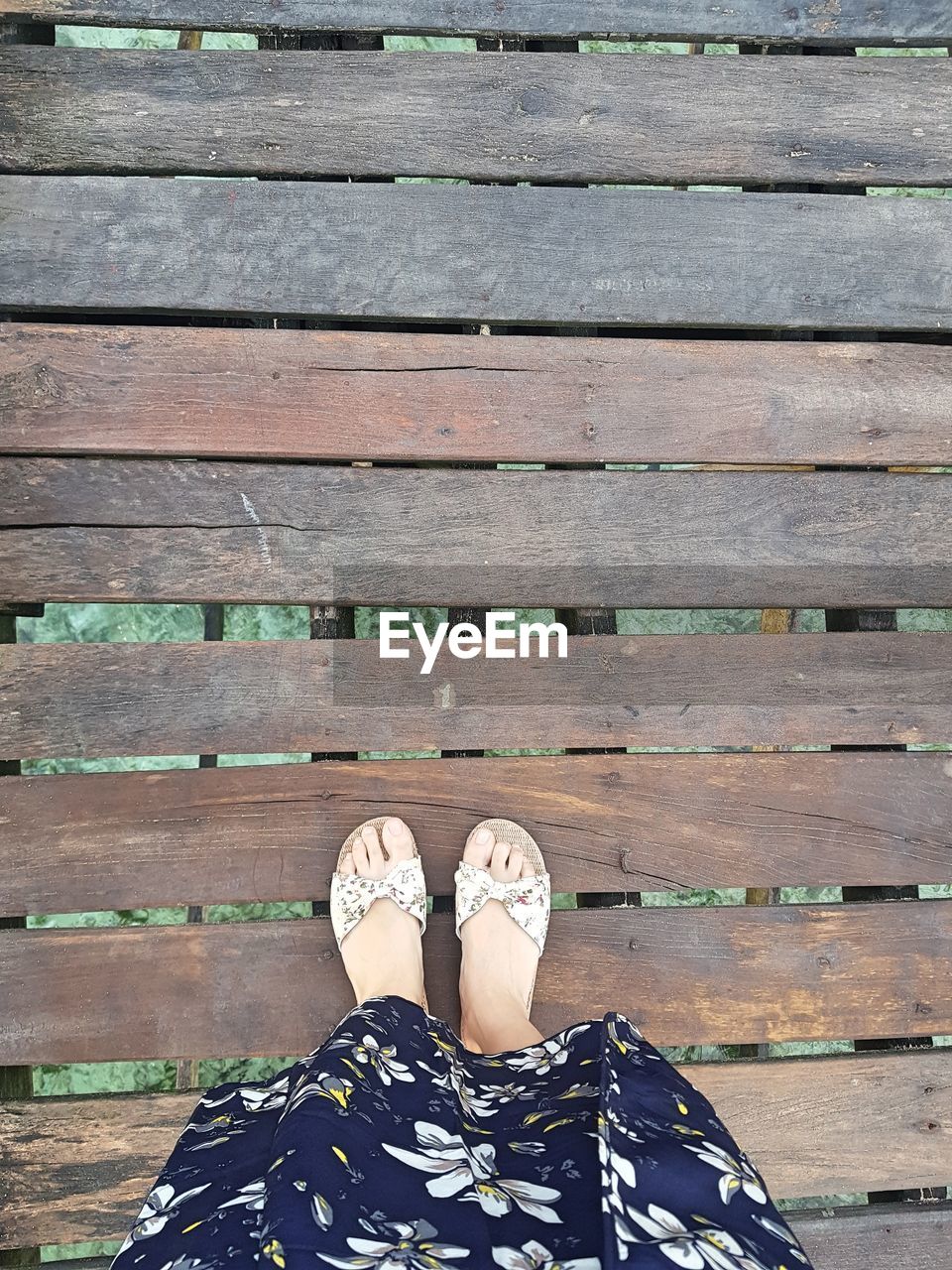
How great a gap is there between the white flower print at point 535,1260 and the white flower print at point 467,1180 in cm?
3

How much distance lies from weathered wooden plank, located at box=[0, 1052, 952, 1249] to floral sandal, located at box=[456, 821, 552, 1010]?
A: 12.3 inches

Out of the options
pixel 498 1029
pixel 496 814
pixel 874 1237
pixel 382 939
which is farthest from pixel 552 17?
pixel 874 1237

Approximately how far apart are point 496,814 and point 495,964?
0.23 meters

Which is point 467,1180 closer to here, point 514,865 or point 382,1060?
point 382,1060

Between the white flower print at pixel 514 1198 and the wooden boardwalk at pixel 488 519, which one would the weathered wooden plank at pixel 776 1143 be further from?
the white flower print at pixel 514 1198

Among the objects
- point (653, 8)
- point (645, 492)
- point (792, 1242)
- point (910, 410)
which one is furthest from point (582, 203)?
point (792, 1242)

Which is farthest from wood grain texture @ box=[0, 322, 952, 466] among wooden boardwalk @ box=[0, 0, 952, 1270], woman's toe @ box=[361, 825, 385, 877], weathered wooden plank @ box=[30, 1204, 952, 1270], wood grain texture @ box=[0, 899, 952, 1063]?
weathered wooden plank @ box=[30, 1204, 952, 1270]

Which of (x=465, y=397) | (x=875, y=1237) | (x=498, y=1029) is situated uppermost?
(x=465, y=397)

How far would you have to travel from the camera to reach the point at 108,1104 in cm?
135

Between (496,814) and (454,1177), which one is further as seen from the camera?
(496,814)

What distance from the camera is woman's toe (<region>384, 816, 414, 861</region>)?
138cm

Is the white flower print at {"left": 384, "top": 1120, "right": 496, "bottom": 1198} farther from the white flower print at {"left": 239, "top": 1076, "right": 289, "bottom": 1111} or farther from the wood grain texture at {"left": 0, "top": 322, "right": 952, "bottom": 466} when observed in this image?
the wood grain texture at {"left": 0, "top": 322, "right": 952, "bottom": 466}
